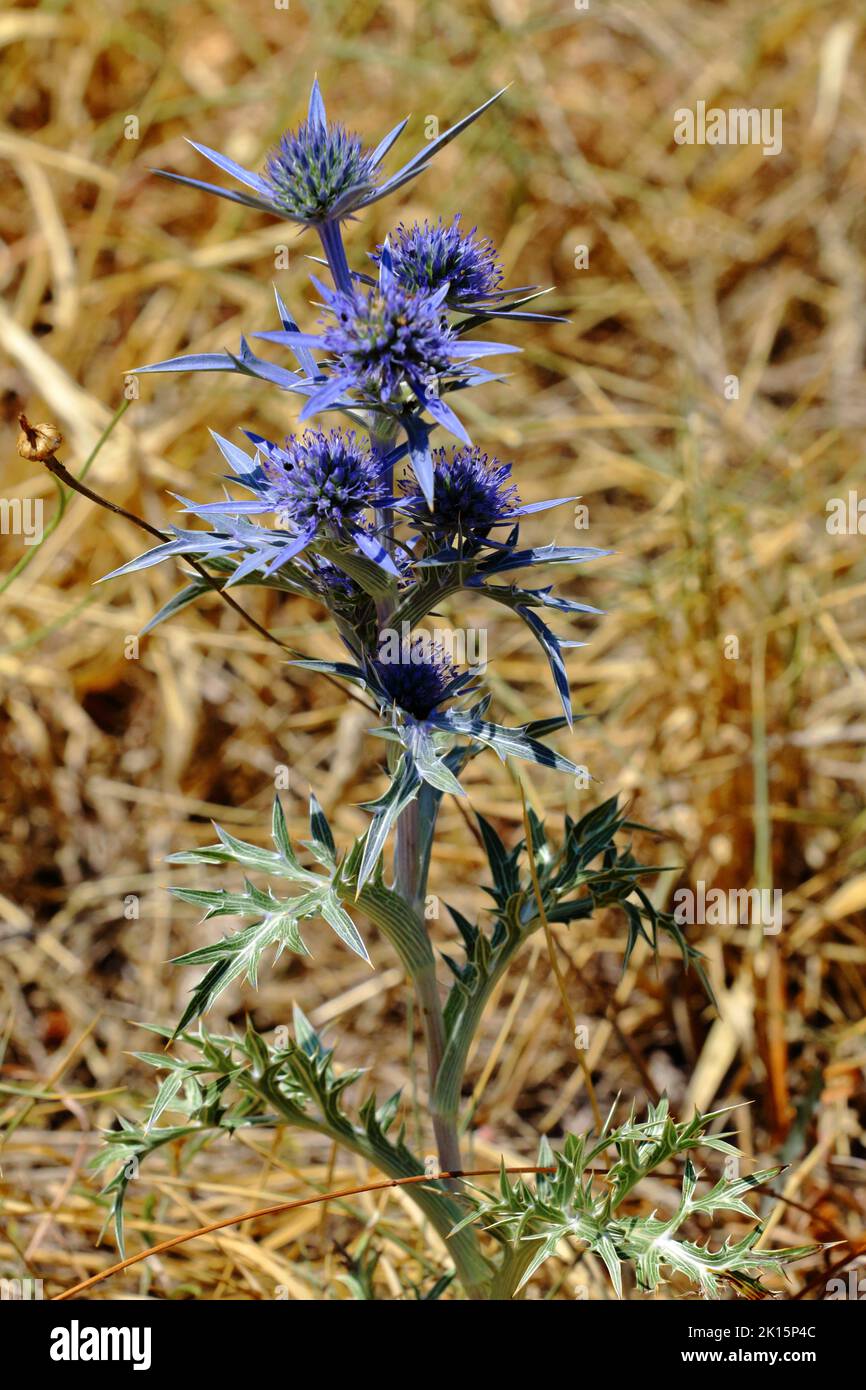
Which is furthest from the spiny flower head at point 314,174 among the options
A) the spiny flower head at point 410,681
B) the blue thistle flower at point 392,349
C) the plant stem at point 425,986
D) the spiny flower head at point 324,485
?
the plant stem at point 425,986

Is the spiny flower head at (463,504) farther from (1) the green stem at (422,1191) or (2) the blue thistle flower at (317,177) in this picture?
(1) the green stem at (422,1191)

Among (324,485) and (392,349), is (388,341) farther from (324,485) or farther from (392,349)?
(324,485)

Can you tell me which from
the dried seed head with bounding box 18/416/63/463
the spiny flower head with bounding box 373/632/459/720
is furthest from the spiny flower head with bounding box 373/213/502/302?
the dried seed head with bounding box 18/416/63/463

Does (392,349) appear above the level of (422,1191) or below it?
above

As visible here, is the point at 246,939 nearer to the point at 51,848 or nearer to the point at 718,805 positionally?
the point at 718,805

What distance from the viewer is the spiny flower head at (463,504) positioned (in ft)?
5.63

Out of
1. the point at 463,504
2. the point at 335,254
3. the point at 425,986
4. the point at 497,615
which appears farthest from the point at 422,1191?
the point at 497,615

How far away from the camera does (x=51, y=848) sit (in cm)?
376

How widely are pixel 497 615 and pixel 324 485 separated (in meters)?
2.57

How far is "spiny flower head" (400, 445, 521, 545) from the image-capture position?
1.72 metres

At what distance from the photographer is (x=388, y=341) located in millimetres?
1549

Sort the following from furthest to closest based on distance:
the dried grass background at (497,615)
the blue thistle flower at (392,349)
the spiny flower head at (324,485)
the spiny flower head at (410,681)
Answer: the dried grass background at (497,615) → the spiny flower head at (410,681) → the spiny flower head at (324,485) → the blue thistle flower at (392,349)

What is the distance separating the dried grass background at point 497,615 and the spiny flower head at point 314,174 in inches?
36.4

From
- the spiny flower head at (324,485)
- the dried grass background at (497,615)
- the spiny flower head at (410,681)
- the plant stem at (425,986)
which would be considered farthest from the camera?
the dried grass background at (497,615)
